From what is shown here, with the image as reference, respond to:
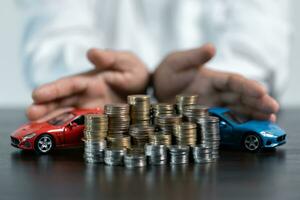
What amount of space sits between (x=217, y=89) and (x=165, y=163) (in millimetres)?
562

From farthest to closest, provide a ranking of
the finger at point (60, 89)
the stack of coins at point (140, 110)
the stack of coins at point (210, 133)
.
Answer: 1. the finger at point (60, 89)
2. the stack of coins at point (140, 110)
3. the stack of coins at point (210, 133)

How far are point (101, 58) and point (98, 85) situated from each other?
0.12 metres

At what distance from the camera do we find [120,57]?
223 cm

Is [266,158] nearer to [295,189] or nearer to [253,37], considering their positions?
[295,189]

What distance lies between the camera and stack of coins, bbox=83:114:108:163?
161 centimetres

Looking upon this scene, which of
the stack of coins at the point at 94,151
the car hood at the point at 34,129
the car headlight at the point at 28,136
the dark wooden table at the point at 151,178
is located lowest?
the dark wooden table at the point at 151,178

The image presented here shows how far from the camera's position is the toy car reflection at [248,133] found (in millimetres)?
1735

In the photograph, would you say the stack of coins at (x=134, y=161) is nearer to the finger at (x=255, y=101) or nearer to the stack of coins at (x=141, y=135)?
the stack of coins at (x=141, y=135)

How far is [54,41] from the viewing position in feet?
9.73

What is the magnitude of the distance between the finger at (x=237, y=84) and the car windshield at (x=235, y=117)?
0.24 ft

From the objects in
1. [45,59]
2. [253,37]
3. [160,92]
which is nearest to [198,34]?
[253,37]

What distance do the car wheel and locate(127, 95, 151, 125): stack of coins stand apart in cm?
27

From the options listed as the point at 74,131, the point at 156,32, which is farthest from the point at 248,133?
the point at 156,32

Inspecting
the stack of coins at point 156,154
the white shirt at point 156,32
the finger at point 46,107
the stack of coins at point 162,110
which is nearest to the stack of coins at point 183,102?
the stack of coins at point 162,110
